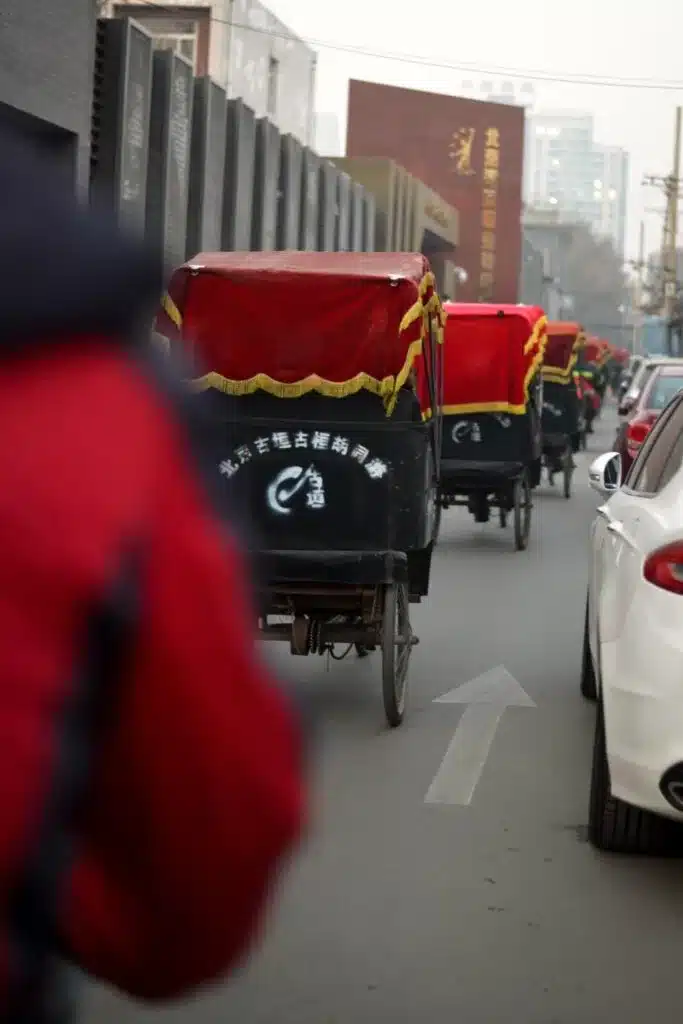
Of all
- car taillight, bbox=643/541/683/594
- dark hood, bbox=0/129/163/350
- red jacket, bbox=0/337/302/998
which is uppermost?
dark hood, bbox=0/129/163/350

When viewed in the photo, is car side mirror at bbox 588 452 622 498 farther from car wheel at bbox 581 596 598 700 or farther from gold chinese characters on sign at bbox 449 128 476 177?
gold chinese characters on sign at bbox 449 128 476 177

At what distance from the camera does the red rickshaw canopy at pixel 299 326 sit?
8805 millimetres

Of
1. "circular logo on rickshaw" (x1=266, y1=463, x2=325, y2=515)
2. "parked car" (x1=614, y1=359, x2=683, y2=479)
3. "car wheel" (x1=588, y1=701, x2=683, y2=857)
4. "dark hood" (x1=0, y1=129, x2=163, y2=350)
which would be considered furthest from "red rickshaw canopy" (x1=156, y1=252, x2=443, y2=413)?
"parked car" (x1=614, y1=359, x2=683, y2=479)

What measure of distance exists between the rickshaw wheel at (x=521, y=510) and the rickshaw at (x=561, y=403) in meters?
6.35

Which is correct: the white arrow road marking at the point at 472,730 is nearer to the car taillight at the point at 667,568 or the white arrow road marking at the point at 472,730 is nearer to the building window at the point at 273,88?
the car taillight at the point at 667,568

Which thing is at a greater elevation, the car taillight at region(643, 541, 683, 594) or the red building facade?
the red building facade

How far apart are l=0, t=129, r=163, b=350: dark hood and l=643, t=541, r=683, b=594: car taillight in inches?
161

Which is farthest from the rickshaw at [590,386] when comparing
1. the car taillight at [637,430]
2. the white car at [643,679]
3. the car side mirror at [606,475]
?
the white car at [643,679]

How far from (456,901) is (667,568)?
1184 mm

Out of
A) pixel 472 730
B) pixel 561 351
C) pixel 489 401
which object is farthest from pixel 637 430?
pixel 472 730

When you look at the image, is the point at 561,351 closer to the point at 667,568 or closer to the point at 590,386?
the point at 590,386

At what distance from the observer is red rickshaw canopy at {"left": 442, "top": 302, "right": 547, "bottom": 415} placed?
16.8 meters

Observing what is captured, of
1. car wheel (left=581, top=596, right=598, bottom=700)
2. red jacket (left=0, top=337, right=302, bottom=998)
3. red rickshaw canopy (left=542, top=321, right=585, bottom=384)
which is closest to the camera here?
red jacket (left=0, top=337, right=302, bottom=998)

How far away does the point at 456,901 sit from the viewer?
5438 mm
